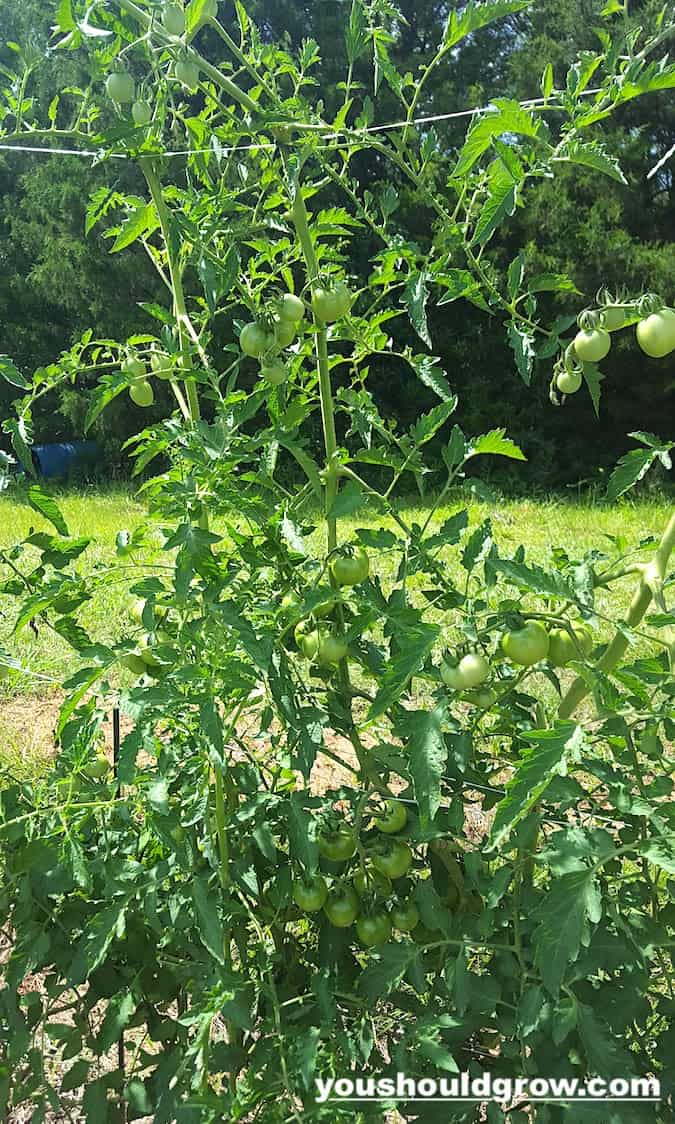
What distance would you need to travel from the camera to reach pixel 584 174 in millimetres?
7375

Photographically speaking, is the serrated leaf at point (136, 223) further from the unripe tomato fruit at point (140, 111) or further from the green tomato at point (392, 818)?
the green tomato at point (392, 818)

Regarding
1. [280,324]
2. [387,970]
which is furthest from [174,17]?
[387,970]

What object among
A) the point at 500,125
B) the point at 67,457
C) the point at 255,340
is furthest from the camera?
the point at 67,457

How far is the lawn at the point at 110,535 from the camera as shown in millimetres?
2348

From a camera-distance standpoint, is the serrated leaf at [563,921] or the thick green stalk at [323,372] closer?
the serrated leaf at [563,921]

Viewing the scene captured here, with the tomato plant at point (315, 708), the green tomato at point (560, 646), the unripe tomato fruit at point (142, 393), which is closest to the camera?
the tomato plant at point (315, 708)

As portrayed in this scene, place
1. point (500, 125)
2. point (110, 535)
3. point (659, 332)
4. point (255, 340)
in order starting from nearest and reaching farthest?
point (500, 125) → point (659, 332) → point (255, 340) → point (110, 535)

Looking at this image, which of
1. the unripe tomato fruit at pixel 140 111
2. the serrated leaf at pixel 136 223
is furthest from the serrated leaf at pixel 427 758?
the unripe tomato fruit at pixel 140 111

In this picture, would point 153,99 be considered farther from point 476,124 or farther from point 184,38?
point 476,124

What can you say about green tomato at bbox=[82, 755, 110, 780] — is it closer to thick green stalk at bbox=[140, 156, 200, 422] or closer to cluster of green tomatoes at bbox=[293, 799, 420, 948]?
cluster of green tomatoes at bbox=[293, 799, 420, 948]

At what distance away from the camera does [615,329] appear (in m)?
0.93

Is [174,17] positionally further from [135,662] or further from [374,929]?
[374,929]

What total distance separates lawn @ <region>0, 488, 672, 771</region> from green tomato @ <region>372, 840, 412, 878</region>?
40cm

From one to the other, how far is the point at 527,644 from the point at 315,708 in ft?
0.74
